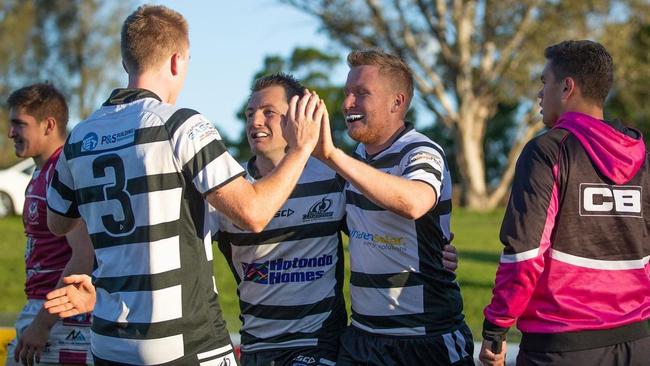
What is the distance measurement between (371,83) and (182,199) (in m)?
1.59

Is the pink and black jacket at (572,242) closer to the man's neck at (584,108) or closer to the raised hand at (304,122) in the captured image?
the man's neck at (584,108)

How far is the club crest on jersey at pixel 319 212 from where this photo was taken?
476 cm

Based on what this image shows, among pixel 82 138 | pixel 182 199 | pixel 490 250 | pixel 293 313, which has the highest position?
pixel 82 138

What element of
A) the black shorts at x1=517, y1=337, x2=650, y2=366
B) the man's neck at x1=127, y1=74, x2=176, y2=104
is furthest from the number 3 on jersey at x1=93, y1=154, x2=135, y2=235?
the black shorts at x1=517, y1=337, x2=650, y2=366

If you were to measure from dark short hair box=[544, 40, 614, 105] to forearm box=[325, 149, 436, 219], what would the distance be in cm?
85

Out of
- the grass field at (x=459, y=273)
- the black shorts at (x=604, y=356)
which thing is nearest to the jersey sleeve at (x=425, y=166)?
the black shorts at (x=604, y=356)

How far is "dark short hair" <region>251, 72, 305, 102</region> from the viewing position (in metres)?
4.98

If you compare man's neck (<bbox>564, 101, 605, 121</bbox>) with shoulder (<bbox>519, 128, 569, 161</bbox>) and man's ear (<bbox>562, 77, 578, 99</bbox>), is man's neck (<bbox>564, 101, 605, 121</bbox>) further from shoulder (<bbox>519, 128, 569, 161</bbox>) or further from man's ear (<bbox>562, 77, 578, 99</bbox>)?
shoulder (<bbox>519, 128, 569, 161</bbox>)

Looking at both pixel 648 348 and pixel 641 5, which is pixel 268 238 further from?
pixel 641 5

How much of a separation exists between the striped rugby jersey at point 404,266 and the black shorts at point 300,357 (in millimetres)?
265

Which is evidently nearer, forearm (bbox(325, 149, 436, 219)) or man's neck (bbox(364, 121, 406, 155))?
forearm (bbox(325, 149, 436, 219))

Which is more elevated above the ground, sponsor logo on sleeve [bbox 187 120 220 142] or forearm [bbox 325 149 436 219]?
sponsor logo on sleeve [bbox 187 120 220 142]

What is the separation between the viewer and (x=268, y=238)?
4766 mm

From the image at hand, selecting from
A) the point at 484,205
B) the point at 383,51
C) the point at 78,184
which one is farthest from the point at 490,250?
the point at 484,205
